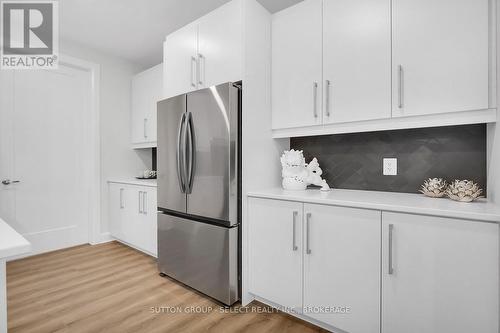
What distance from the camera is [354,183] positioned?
6.82 ft

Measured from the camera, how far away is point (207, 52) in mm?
2146

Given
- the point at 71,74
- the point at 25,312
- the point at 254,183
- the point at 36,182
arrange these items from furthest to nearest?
the point at 71,74 → the point at 36,182 → the point at 254,183 → the point at 25,312

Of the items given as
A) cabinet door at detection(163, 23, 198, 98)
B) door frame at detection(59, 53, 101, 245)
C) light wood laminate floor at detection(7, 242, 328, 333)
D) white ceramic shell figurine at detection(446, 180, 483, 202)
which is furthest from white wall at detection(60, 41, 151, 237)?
white ceramic shell figurine at detection(446, 180, 483, 202)

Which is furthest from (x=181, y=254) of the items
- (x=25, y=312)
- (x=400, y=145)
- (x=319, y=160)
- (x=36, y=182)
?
(x=36, y=182)

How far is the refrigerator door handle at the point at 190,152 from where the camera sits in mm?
2060

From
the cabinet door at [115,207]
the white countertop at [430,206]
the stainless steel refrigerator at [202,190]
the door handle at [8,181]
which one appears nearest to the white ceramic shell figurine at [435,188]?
the white countertop at [430,206]

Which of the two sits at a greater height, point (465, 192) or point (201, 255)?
point (465, 192)

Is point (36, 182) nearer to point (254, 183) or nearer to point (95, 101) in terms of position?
point (95, 101)

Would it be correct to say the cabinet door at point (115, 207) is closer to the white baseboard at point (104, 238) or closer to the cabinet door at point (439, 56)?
the white baseboard at point (104, 238)

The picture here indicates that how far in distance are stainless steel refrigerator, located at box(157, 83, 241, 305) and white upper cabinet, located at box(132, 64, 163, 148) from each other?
41.8 inches

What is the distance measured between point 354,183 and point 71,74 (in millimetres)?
3612

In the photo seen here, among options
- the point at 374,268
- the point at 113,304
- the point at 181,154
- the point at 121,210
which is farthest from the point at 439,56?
the point at 121,210

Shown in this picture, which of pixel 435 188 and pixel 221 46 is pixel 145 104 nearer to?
pixel 221 46

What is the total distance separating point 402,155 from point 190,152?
1625 mm
